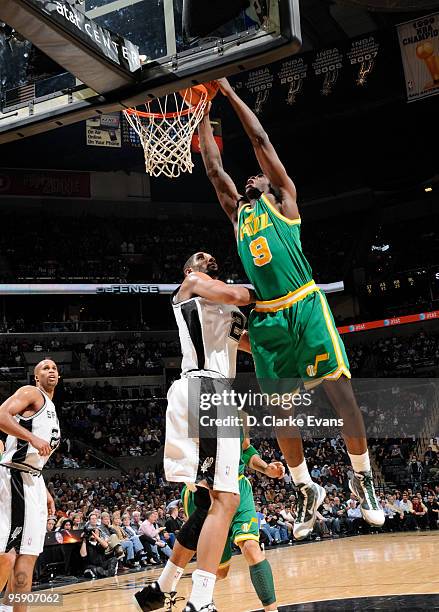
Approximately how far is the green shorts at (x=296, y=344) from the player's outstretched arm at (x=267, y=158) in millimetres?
598

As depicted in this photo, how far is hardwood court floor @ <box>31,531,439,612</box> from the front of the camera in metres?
8.21

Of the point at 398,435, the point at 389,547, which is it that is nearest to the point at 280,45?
the point at 389,547

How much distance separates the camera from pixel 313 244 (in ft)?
90.0

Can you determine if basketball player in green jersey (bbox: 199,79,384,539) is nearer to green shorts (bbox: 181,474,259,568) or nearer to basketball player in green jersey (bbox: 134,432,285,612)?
basketball player in green jersey (bbox: 134,432,285,612)

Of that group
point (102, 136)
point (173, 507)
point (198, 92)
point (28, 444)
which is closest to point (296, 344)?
point (198, 92)

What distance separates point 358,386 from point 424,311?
3712mm

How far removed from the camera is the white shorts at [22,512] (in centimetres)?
635

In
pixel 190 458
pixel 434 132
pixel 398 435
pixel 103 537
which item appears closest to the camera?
pixel 190 458

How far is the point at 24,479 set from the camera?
656cm

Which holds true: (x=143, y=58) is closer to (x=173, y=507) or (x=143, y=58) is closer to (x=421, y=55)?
(x=173, y=507)

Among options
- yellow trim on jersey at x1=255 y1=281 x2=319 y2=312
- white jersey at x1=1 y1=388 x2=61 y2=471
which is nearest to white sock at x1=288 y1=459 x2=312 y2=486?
yellow trim on jersey at x1=255 y1=281 x2=319 y2=312

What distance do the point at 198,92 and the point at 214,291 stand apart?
136cm

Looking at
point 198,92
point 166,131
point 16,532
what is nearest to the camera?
point 198,92

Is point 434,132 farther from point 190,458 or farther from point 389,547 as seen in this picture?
point 190,458
